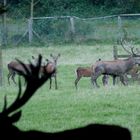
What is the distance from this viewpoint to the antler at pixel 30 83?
1.09 m

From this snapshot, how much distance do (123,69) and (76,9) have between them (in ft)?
47.5

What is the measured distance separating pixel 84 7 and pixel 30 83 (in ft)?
105

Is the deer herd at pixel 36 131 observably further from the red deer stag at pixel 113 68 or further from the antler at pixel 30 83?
the red deer stag at pixel 113 68

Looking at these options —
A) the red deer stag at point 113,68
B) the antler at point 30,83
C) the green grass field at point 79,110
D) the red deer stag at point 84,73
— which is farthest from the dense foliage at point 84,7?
the antler at point 30,83

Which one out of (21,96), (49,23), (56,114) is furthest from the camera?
(49,23)

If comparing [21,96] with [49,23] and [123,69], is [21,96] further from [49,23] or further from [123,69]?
[49,23]

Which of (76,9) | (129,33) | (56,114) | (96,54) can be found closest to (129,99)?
(56,114)

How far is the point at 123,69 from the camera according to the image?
18359 mm

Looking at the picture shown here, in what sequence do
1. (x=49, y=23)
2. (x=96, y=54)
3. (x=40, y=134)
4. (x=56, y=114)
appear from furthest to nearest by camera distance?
(x=49, y=23)
(x=96, y=54)
(x=56, y=114)
(x=40, y=134)

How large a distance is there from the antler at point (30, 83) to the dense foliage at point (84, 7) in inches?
1193

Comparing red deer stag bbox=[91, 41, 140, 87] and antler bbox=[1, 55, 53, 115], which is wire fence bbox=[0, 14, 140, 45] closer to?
red deer stag bbox=[91, 41, 140, 87]

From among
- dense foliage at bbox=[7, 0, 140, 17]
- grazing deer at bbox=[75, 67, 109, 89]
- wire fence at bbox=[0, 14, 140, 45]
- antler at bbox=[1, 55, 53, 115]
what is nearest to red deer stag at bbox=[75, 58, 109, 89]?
grazing deer at bbox=[75, 67, 109, 89]

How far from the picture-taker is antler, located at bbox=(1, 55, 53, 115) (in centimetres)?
109

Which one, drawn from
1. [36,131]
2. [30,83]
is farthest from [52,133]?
[30,83]
